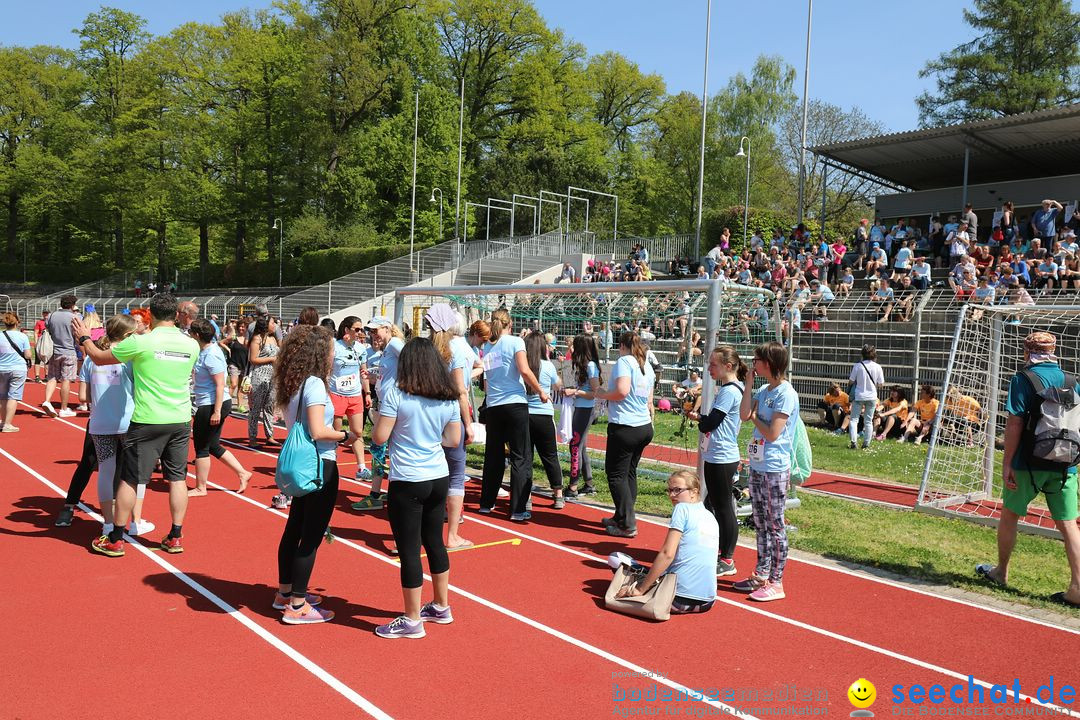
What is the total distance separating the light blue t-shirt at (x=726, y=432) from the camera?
6391 millimetres

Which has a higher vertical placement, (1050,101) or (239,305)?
(1050,101)

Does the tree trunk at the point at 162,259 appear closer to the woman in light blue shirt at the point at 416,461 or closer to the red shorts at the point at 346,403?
the red shorts at the point at 346,403

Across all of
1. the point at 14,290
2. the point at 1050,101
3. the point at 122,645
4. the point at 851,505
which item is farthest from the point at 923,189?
the point at 14,290

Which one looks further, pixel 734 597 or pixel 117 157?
pixel 117 157

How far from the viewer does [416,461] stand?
479 cm

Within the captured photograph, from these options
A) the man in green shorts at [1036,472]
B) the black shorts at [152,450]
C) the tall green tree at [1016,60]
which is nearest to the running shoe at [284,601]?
the black shorts at [152,450]

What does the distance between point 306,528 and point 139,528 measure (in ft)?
8.93

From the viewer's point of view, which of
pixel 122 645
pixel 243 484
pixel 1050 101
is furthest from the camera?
pixel 1050 101

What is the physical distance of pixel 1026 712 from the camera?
4.34m

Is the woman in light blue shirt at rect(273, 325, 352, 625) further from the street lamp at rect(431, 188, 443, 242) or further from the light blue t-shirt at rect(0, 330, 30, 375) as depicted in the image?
the street lamp at rect(431, 188, 443, 242)

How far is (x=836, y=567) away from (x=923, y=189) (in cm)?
2612

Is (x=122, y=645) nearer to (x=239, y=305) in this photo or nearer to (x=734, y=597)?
(x=734, y=597)

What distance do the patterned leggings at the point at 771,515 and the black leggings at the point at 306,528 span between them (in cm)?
301

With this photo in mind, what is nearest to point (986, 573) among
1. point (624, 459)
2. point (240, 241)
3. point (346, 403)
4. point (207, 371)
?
point (624, 459)
